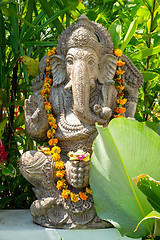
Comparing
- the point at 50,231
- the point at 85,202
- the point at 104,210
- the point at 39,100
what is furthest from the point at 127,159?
the point at 39,100

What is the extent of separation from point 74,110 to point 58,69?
32 cm

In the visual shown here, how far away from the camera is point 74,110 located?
1979 millimetres

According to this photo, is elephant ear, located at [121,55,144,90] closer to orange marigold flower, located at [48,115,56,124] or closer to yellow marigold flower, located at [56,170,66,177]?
orange marigold flower, located at [48,115,56,124]

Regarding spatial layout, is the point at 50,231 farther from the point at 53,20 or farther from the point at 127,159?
the point at 53,20

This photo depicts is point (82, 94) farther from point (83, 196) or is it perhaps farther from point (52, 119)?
point (83, 196)

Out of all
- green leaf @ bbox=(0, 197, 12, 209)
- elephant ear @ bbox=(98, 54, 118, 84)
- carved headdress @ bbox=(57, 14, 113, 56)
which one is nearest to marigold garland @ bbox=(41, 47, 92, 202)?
carved headdress @ bbox=(57, 14, 113, 56)

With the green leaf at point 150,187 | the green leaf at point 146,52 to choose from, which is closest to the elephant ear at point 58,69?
the green leaf at point 146,52

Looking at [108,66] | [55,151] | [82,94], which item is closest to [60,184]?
[55,151]

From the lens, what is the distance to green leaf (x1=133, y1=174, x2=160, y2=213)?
1128 millimetres

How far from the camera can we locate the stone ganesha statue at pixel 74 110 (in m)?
1.87

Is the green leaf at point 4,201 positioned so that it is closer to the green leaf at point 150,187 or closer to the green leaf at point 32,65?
the green leaf at point 32,65

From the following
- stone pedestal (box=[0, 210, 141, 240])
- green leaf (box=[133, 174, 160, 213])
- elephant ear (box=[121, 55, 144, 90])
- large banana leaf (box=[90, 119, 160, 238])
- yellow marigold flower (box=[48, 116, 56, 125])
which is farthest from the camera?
elephant ear (box=[121, 55, 144, 90])

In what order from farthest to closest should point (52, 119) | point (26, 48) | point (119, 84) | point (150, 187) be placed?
point (26, 48), point (119, 84), point (52, 119), point (150, 187)

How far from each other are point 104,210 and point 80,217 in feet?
1.47
